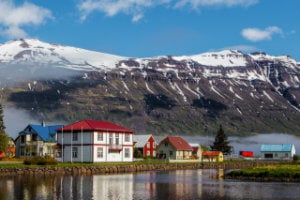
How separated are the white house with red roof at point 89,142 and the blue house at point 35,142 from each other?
7054mm

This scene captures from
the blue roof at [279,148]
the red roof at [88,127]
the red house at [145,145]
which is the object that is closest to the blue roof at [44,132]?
the red roof at [88,127]

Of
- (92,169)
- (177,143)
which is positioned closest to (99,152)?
(92,169)

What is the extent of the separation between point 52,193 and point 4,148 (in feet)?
190

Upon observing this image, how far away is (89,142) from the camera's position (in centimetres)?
11175

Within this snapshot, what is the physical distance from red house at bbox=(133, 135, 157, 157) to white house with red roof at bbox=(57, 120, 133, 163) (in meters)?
41.8

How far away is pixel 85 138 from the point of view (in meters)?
112

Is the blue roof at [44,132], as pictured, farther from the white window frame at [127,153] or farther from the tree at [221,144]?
the tree at [221,144]

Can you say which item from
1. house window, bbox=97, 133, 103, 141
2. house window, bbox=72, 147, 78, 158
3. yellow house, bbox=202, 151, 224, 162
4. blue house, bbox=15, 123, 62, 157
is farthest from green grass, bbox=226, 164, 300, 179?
yellow house, bbox=202, 151, 224, 162

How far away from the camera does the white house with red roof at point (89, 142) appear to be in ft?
367

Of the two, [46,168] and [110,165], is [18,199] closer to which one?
[46,168]

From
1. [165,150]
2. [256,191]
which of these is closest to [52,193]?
[256,191]

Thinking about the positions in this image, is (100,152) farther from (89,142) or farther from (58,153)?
(58,153)

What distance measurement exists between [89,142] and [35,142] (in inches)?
786

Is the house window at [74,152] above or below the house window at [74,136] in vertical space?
below
